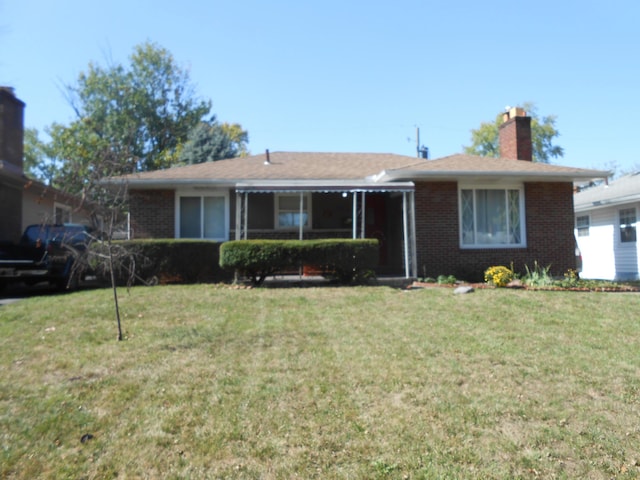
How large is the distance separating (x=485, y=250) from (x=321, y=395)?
32.1 ft

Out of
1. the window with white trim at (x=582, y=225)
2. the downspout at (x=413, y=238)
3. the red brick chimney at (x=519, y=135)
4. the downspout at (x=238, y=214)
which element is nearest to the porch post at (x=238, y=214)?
the downspout at (x=238, y=214)

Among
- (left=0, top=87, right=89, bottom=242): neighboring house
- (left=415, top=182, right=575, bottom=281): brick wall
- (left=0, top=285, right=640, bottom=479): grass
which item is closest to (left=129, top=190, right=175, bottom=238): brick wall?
(left=0, top=87, right=89, bottom=242): neighboring house

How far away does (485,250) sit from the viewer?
13258 mm

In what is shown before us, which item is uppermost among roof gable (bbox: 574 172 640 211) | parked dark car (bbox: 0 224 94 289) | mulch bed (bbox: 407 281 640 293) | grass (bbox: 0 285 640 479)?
roof gable (bbox: 574 172 640 211)

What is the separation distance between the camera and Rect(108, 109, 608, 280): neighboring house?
41.9 ft

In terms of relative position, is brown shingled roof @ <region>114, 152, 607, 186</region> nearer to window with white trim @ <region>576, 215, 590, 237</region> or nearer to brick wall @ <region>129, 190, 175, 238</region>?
brick wall @ <region>129, 190, 175, 238</region>

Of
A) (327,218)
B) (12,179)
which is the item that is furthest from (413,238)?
(12,179)

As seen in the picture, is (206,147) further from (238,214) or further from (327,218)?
(238,214)

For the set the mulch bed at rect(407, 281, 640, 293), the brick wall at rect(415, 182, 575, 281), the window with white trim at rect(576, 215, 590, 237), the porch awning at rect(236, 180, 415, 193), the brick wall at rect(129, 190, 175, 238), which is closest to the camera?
the mulch bed at rect(407, 281, 640, 293)

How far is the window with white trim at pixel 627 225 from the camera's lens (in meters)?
16.4

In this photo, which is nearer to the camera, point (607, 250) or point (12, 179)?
point (12, 179)

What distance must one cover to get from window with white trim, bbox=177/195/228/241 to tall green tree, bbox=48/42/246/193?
19478 mm

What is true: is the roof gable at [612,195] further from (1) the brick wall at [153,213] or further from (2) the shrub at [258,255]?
(1) the brick wall at [153,213]

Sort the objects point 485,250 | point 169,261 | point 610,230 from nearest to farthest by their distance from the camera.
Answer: point 169,261, point 485,250, point 610,230
